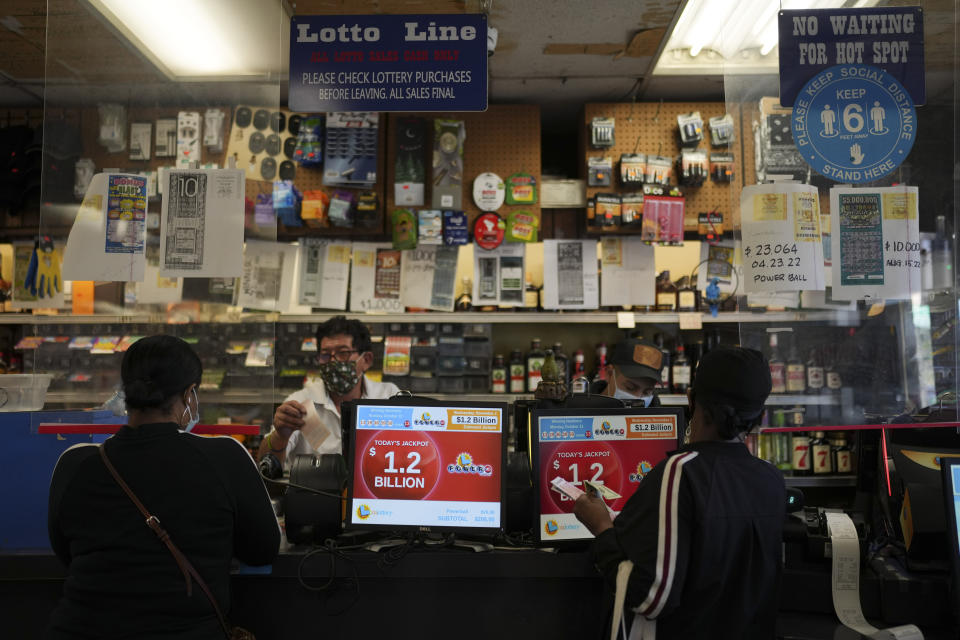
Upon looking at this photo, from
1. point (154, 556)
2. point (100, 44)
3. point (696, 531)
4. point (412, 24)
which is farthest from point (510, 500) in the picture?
point (100, 44)

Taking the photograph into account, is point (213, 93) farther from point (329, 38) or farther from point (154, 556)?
point (154, 556)

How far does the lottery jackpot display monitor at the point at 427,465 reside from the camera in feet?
6.97

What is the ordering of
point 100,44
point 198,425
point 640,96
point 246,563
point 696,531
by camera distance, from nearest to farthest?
point 696,531
point 246,563
point 198,425
point 100,44
point 640,96

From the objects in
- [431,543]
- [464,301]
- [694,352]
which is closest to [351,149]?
[464,301]

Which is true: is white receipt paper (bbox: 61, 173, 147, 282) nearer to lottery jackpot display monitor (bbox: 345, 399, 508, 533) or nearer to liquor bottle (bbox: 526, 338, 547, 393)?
lottery jackpot display monitor (bbox: 345, 399, 508, 533)

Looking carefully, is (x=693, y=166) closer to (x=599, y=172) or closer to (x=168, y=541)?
(x=599, y=172)

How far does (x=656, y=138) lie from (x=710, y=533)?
3791 mm

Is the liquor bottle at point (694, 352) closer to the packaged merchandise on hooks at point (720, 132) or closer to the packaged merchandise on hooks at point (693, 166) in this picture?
the packaged merchandise on hooks at point (693, 166)

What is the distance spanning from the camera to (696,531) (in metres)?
1.59

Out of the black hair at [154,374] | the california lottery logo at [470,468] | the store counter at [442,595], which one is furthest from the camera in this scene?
the california lottery logo at [470,468]

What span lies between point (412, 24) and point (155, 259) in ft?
4.88

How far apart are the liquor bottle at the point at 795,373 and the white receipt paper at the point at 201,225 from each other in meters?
2.22

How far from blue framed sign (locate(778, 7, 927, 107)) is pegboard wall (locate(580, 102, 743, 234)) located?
2.09 meters

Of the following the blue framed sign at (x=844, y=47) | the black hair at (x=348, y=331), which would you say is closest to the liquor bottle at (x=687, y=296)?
the blue framed sign at (x=844, y=47)
